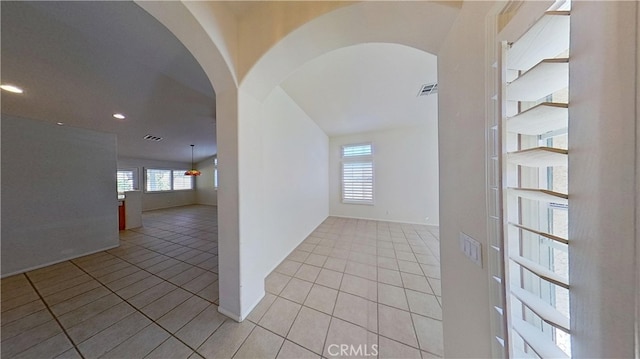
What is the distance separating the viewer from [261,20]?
138 centimetres

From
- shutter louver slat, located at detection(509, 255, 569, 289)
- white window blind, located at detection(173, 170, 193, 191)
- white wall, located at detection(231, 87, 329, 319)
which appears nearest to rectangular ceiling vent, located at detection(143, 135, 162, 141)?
white window blind, located at detection(173, 170, 193, 191)

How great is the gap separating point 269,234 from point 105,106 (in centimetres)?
328

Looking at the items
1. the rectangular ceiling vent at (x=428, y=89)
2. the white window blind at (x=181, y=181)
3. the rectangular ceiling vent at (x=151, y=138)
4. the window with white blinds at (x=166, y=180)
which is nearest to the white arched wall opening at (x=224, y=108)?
the rectangular ceiling vent at (x=428, y=89)

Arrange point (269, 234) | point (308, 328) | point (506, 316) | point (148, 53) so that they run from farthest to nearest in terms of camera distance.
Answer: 1. point (269, 234)
2. point (148, 53)
3. point (308, 328)
4. point (506, 316)

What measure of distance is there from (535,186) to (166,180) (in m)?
10.1

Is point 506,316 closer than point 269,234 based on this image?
Yes

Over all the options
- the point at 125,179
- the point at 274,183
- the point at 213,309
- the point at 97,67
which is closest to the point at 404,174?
the point at 274,183

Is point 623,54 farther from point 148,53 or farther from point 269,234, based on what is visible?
point 148,53

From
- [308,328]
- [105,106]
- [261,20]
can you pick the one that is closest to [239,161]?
[261,20]

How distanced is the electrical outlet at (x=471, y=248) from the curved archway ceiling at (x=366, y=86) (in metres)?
1.85

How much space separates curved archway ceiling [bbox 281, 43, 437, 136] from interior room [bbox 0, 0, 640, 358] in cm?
→ 4

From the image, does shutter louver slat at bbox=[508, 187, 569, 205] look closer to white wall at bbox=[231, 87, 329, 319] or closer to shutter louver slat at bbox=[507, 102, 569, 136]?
shutter louver slat at bbox=[507, 102, 569, 136]

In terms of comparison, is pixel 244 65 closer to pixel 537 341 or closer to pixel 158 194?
pixel 537 341

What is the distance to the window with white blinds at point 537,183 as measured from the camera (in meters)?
0.49
